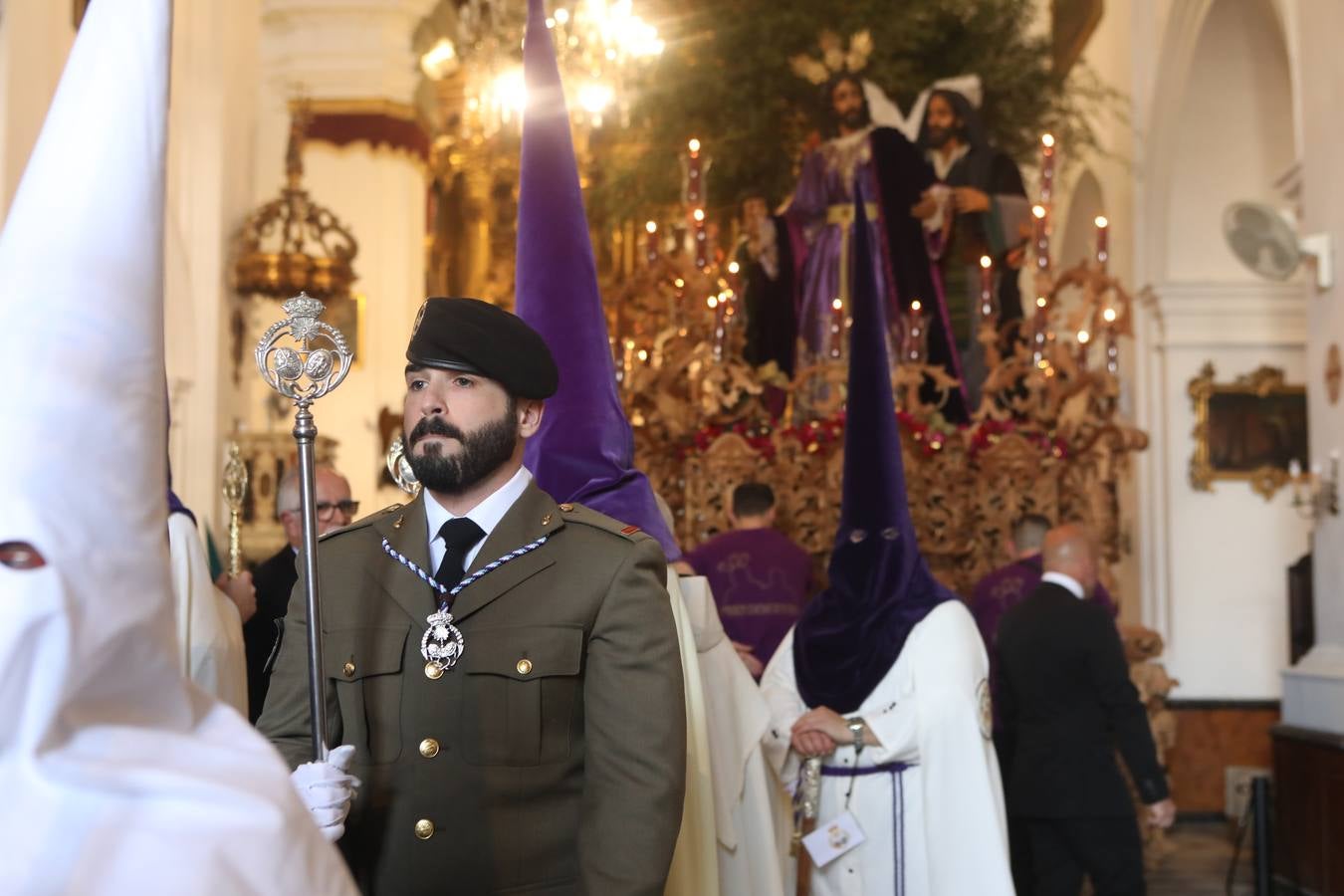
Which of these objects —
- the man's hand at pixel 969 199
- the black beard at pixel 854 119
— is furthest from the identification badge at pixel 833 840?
the black beard at pixel 854 119

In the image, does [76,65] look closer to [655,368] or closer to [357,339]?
[655,368]

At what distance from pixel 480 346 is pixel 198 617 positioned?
6.50 ft

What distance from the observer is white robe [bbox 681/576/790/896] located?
174 inches

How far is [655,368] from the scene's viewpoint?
911 cm

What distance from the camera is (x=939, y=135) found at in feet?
42.0

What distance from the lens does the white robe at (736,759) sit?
14.5 feet

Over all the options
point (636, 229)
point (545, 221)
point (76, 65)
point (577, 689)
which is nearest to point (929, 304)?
point (636, 229)

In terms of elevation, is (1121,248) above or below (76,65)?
above

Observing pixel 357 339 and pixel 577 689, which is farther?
pixel 357 339

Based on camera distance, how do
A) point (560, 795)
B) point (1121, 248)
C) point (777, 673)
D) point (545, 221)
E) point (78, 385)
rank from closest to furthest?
point (78, 385)
point (560, 795)
point (545, 221)
point (777, 673)
point (1121, 248)

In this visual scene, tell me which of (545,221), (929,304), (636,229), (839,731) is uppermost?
(636,229)

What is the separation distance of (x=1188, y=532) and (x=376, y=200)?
766 centimetres

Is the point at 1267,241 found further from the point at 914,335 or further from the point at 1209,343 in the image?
the point at 1209,343

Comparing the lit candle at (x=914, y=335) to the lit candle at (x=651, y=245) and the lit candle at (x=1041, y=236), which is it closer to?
the lit candle at (x=1041, y=236)
